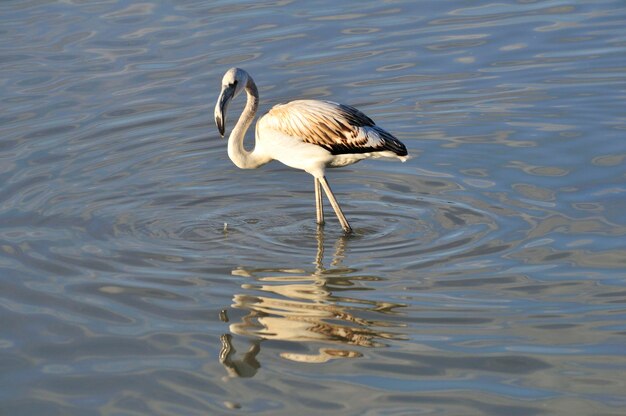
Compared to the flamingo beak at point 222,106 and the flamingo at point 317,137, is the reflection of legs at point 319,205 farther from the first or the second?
the flamingo beak at point 222,106

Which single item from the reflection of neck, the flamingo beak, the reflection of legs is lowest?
the reflection of neck

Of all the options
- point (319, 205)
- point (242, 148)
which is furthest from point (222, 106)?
point (319, 205)

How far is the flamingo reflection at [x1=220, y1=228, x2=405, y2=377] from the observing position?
790cm

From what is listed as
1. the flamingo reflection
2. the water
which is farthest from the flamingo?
the flamingo reflection

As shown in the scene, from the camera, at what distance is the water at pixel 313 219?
754 centimetres

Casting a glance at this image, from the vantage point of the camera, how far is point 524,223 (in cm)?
1021

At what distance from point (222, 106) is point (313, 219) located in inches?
51.3

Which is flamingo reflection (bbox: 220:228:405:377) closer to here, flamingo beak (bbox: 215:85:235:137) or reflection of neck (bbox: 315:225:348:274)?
reflection of neck (bbox: 315:225:348:274)

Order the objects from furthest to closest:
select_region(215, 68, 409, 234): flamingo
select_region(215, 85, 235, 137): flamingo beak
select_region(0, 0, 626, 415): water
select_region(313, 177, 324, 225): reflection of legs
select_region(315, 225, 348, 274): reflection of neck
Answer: select_region(313, 177, 324, 225): reflection of legs < select_region(215, 85, 235, 137): flamingo beak < select_region(215, 68, 409, 234): flamingo < select_region(315, 225, 348, 274): reflection of neck < select_region(0, 0, 626, 415): water

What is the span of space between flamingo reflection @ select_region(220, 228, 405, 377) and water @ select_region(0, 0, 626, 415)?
0.03 m

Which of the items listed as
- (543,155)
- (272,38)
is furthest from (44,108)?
(543,155)

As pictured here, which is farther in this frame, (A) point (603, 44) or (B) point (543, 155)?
(A) point (603, 44)

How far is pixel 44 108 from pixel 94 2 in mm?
4410

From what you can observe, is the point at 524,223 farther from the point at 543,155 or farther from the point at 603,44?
the point at 603,44
